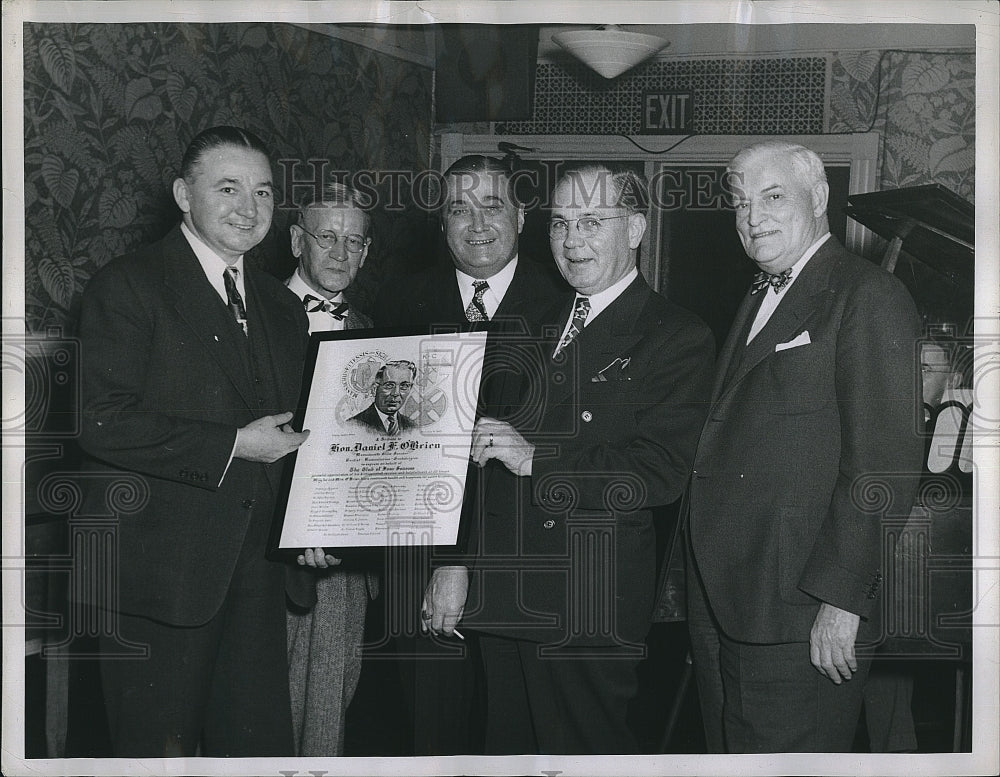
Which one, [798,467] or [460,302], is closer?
[798,467]

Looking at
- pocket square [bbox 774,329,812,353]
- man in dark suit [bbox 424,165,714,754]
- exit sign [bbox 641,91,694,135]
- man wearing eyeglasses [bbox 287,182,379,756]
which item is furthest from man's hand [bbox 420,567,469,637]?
exit sign [bbox 641,91,694,135]

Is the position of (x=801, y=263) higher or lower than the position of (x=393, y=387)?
higher

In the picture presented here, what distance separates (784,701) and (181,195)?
6.36 ft

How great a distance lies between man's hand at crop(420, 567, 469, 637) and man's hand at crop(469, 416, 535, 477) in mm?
283

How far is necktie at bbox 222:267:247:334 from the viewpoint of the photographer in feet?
7.75

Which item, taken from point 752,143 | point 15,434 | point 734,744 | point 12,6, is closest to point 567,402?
point 752,143

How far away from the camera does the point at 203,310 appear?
234 cm

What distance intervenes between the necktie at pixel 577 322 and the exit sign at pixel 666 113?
17.7 inches

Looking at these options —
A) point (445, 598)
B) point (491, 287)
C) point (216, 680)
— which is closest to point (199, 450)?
point (216, 680)

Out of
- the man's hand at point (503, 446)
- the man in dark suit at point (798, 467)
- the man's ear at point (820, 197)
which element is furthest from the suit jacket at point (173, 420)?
the man's ear at point (820, 197)

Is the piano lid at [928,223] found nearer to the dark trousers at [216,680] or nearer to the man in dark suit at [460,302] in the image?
the man in dark suit at [460,302]

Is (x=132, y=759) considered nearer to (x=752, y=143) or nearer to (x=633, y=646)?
(x=633, y=646)

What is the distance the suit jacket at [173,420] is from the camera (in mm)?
2309

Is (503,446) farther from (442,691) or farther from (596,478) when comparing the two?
(442,691)
